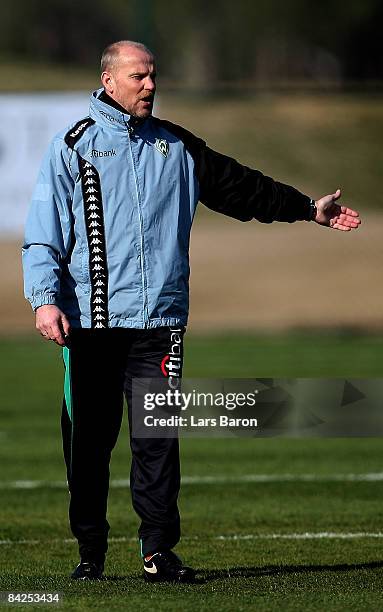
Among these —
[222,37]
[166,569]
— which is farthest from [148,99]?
[222,37]

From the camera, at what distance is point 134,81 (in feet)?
22.0

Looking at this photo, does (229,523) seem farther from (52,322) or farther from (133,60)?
(133,60)

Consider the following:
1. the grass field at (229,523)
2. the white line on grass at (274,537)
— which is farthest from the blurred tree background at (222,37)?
the white line on grass at (274,537)

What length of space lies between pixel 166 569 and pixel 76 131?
1.88 m

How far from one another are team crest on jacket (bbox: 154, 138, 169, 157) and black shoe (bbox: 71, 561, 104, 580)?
1.80 m

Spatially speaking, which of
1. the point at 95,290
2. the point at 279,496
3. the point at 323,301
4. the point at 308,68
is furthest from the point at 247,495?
the point at 308,68

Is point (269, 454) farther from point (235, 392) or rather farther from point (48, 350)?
point (48, 350)

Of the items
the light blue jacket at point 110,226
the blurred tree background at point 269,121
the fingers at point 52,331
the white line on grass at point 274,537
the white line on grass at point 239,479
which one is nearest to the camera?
the fingers at point 52,331

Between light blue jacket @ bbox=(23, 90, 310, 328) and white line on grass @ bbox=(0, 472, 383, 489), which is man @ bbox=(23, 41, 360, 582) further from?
white line on grass @ bbox=(0, 472, 383, 489)

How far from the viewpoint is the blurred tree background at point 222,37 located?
2224 inches

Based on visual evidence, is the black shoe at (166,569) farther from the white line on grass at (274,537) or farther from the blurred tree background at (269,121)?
the blurred tree background at (269,121)

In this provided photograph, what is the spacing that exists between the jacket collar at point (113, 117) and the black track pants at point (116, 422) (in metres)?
0.86

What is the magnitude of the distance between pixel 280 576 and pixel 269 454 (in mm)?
6029

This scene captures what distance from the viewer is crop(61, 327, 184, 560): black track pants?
675 cm
